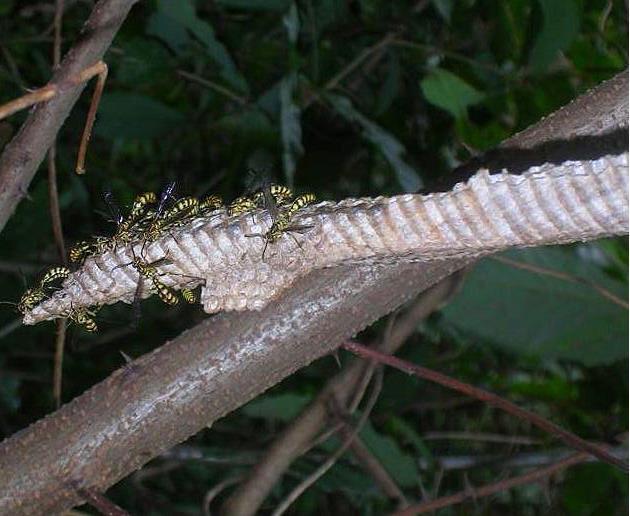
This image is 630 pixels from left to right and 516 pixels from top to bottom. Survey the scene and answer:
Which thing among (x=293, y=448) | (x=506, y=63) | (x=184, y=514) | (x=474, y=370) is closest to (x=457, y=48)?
(x=506, y=63)

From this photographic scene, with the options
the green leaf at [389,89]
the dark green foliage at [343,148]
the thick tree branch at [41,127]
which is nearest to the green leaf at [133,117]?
the dark green foliage at [343,148]

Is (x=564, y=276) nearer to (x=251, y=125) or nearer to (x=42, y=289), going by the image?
(x=251, y=125)

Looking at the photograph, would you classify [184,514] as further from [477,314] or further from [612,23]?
[612,23]

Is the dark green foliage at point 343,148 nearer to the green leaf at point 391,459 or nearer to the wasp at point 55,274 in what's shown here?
the green leaf at point 391,459

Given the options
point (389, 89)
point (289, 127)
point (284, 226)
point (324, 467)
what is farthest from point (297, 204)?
point (389, 89)

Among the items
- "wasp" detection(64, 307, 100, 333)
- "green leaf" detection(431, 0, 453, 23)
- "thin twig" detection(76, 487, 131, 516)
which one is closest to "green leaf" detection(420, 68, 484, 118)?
"green leaf" detection(431, 0, 453, 23)

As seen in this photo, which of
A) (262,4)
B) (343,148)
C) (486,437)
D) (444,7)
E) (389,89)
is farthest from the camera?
(343,148)

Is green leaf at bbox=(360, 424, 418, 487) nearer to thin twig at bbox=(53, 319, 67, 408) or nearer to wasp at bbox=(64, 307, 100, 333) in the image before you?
thin twig at bbox=(53, 319, 67, 408)
